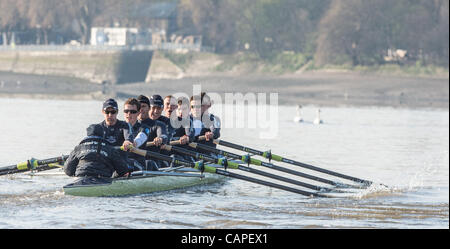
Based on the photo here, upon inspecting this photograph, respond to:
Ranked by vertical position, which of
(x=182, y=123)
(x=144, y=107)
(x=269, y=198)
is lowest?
(x=269, y=198)

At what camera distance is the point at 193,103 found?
21.8m

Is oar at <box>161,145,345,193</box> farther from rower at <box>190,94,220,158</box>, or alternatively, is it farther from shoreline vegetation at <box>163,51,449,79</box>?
shoreline vegetation at <box>163,51,449,79</box>

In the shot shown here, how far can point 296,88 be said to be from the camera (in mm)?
77312

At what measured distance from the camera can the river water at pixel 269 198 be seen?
52.5 feet

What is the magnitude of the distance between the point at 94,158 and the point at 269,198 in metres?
4.19

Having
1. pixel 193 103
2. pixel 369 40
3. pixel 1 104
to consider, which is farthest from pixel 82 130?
pixel 369 40

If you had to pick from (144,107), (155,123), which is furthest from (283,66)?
(144,107)

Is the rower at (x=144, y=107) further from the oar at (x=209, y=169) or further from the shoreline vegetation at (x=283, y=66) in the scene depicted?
the shoreline vegetation at (x=283, y=66)

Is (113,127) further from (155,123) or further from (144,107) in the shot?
(155,123)

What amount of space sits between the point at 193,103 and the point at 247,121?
83.5 ft

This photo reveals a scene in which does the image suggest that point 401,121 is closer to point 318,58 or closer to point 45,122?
point 45,122

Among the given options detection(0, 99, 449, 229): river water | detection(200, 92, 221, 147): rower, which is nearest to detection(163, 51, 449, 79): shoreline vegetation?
detection(0, 99, 449, 229): river water

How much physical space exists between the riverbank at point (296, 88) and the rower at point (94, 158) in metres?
47.7

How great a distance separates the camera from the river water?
52.5 feet
